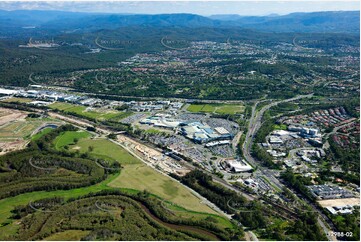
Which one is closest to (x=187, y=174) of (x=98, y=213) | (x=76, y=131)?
(x=98, y=213)

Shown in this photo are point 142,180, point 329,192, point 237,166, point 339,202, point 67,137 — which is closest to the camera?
point 339,202

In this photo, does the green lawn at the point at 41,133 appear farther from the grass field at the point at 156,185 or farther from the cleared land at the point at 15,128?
Answer: the grass field at the point at 156,185

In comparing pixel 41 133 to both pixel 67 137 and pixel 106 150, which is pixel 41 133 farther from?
pixel 106 150

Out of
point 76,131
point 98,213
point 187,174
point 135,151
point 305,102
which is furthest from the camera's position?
point 305,102

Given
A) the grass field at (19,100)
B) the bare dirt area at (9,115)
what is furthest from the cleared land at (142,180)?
the grass field at (19,100)

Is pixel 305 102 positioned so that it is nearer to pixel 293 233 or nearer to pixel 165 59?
pixel 293 233

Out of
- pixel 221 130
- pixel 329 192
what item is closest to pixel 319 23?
pixel 221 130
